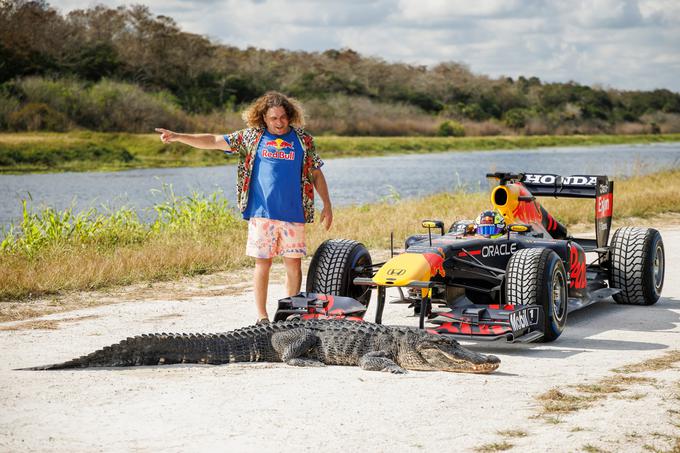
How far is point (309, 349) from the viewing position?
26.5ft

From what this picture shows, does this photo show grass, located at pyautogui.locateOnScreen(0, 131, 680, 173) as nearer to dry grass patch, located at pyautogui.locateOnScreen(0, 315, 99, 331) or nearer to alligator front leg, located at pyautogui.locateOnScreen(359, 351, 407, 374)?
dry grass patch, located at pyautogui.locateOnScreen(0, 315, 99, 331)

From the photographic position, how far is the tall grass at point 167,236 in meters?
12.5

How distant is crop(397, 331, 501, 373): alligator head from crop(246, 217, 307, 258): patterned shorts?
63.6 inches

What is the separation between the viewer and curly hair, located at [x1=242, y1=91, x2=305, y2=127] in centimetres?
893

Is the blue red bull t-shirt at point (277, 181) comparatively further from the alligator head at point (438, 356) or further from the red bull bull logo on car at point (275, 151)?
the alligator head at point (438, 356)

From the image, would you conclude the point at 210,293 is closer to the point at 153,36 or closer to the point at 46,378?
the point at 46,378

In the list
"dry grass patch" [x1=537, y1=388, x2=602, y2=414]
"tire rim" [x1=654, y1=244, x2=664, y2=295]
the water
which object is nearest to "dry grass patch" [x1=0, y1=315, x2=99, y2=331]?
"dry grass patch" [x1=537, y1=388, x2=602, y2=414]

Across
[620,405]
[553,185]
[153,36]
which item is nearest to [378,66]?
[153,36]

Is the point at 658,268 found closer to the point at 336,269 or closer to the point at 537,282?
the point at 537,282

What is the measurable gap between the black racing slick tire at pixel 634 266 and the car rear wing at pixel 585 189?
0.59m

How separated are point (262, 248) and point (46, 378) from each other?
2359mm

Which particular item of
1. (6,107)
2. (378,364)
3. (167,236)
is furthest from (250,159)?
(6,107)

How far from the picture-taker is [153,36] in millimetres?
59875

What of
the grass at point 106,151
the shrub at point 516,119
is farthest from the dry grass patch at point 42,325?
the shrub at point 516,119
